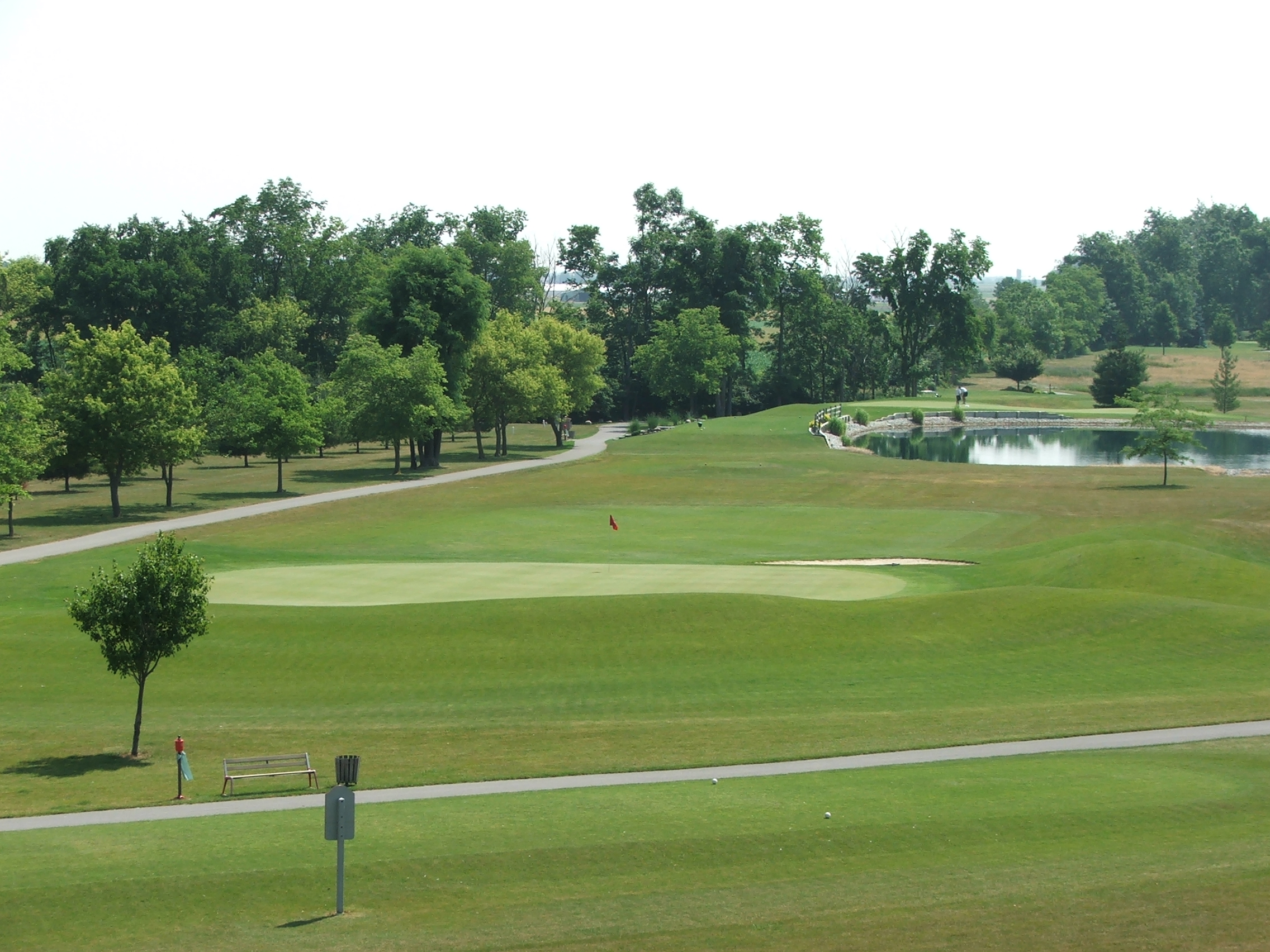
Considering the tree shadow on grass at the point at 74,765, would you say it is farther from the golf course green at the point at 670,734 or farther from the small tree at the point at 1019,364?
the small tree at the point at 1019,364

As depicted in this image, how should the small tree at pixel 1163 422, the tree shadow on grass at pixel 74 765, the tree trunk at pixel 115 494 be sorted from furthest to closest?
the small tree at pixel 1163 422 < the tree trunk at pixel 115 494 < the tree shadow on grass at pixel 74 765

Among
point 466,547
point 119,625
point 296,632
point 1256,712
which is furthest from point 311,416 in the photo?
point 1256,712

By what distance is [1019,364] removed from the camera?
171 m

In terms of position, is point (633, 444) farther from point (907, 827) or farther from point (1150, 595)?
point (907, 827)

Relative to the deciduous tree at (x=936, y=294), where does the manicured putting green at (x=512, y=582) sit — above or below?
below

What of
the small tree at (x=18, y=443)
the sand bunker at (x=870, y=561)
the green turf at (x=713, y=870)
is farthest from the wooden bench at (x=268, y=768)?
the small tree at (x=18, y=443)

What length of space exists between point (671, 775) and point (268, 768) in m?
8.07

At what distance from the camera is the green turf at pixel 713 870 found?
14836mm

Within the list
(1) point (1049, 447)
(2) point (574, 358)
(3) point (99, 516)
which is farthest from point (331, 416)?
(1) point (1049, 447)

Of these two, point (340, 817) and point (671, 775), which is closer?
point (340, 817)

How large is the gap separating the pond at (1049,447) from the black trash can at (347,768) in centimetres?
7801

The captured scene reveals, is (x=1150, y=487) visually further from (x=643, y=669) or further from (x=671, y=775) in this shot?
(x=671, y=775)

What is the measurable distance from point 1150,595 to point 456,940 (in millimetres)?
28927

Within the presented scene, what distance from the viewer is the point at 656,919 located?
15.4 metres
